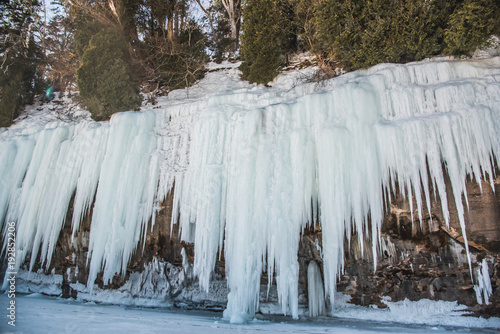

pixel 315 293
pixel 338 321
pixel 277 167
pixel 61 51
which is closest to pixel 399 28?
pixel 277 167

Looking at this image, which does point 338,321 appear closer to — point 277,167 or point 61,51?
point 277,167

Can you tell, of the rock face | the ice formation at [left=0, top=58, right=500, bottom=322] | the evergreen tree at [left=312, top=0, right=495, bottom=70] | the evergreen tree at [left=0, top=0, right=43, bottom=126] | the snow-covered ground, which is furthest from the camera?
the evergreen tree at [left=0, top=0, right=43, bottom=126]

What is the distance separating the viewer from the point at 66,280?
25.9 ft

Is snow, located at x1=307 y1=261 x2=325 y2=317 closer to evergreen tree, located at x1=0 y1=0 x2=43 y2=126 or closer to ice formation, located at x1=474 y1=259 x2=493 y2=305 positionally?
ice formation, located at x1=474 y1=259 x2=493 y2=305

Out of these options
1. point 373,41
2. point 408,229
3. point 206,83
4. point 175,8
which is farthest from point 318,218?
point 175,8

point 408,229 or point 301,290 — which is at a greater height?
point 408,229

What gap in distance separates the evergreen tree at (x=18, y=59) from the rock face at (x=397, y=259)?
995cm

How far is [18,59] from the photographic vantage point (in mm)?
12820

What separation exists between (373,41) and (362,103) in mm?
2303

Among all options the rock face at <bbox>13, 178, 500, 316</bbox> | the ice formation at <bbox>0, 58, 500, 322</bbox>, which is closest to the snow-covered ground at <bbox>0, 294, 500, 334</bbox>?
the rock face at <bbox>13, 178, 500, 316</bbox>

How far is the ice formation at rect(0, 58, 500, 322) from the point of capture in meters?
4.91

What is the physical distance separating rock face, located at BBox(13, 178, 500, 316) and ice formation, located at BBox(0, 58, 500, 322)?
12.5 inches

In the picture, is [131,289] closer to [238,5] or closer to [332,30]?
[332,30]

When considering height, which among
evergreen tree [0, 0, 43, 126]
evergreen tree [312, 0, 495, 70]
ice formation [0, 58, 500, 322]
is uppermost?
evergreen tree [0, 0, 43, 126]
